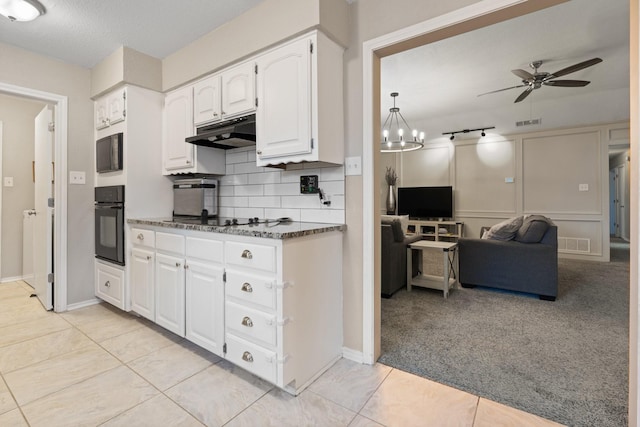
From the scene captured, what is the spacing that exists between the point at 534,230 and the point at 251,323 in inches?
124

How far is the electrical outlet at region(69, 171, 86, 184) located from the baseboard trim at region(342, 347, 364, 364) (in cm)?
292

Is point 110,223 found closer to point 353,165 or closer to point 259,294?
point 259,294

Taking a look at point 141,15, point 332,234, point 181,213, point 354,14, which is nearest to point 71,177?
point 181,213

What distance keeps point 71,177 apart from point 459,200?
6702mm

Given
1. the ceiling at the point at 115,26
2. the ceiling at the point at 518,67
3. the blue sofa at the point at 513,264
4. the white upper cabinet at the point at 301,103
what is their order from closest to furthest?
the white upper cabinet at the point at 301,103 → the ceiling at the point at 115,26 → the ceiling at the point at 518,67 → the blue sofa at the point at 513,264

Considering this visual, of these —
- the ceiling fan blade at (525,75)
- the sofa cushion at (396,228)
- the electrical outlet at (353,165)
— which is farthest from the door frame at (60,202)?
the ceiling fan blade at (525,75)

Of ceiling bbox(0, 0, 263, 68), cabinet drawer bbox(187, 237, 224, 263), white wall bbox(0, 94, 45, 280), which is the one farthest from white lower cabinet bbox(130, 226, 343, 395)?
white wall bbox(0, 94, 45, 280)

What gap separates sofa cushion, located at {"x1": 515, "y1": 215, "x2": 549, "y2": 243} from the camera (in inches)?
128

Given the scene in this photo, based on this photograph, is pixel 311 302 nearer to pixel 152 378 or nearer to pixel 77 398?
pixel 152 378

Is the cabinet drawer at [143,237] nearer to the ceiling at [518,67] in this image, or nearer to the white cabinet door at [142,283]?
the white cabinet door at [142,283]

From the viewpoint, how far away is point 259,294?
1.68 metres

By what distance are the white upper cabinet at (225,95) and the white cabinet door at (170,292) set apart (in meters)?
1.16

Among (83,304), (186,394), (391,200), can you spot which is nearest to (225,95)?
(186,394)

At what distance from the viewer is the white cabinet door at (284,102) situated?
73.9 inches
